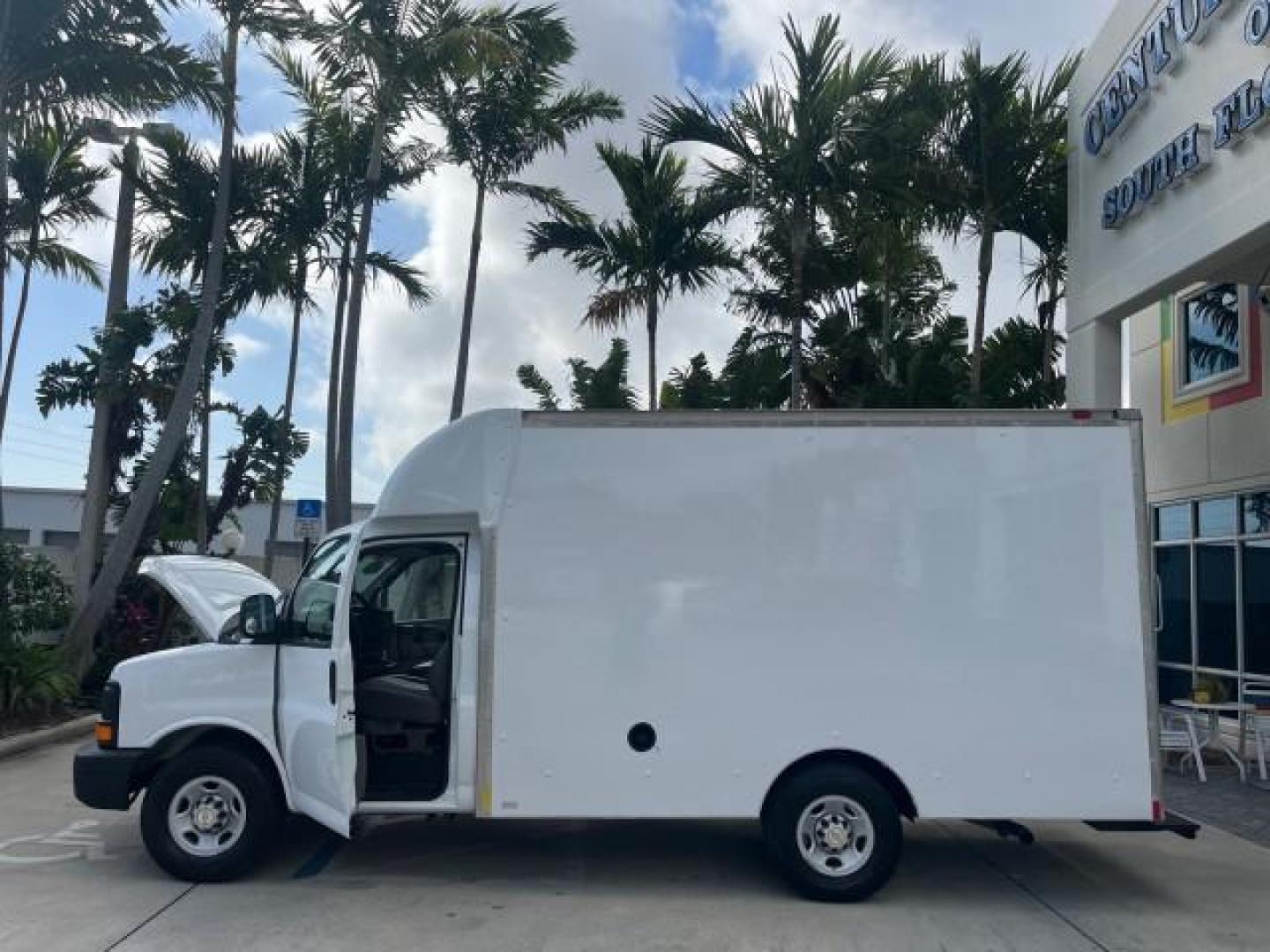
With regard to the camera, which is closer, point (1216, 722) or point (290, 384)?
point (1216, 722)

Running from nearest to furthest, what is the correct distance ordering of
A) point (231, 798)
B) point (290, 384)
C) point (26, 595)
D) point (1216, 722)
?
point (231, 798)
point (1216, 722)
point (26, 595)
point (290, 384)

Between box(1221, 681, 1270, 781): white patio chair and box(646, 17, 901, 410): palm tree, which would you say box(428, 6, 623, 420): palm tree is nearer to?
box(646, 17, 901, 410): palm tree

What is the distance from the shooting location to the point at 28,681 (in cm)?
1258

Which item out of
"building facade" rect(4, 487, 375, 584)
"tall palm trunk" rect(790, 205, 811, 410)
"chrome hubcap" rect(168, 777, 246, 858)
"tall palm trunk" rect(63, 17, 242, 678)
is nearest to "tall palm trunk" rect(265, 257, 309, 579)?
Result: "tall palm trunk" rect(63, 17, 242, 678)

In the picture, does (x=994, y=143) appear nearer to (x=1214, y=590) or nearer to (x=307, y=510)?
(x=1214, y=590)

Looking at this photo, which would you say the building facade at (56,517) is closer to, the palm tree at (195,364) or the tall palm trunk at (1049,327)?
the palm tree at (195,364)

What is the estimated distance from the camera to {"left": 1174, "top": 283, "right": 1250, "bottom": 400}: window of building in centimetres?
1359

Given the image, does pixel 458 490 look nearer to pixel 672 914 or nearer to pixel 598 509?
pixel 598 509

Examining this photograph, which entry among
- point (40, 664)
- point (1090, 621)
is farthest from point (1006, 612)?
point (40, 664)

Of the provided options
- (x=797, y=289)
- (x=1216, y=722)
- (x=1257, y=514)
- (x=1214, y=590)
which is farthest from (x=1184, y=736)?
(x=797, y=289)

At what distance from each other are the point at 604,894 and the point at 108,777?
2.98 metres

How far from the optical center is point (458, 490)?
677 centimetres

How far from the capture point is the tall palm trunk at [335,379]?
17.2 meters

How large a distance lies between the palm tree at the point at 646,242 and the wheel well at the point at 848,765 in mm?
11289
